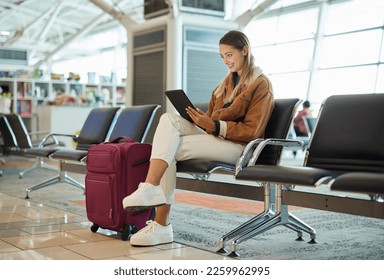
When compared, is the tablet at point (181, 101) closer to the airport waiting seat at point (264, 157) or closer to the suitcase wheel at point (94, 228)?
the airport waiting seat at point (264, 157)

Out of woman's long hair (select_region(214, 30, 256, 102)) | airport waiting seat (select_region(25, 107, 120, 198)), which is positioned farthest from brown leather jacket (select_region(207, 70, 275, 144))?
airport waiting seat (select_region(25, 107, 120, 198))

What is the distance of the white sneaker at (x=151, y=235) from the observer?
2564 mm

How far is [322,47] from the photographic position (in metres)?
10.8

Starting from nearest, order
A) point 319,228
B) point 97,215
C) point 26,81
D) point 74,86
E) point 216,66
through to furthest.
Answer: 1. point 97,215
2. point 319,228
3. point 216,66
4. point 26,81
5. point 74,86

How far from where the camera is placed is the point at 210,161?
Result: 2568 mm

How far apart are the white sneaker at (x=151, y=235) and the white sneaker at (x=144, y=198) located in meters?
0.18

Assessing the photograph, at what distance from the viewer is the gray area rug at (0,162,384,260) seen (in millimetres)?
2467

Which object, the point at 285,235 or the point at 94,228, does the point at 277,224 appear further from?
the point at 94,228

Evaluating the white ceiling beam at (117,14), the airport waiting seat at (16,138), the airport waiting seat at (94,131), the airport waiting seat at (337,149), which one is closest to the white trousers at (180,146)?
the airport waiting seat at (337,149)

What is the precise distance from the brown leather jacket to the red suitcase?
452 millimetres

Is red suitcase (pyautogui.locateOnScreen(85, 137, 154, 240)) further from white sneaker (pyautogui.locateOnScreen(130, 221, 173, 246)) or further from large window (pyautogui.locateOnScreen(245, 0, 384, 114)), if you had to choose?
large window (pyautogui.locateOnScreen(245, 0, 384, 114))

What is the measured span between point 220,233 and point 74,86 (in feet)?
27.9
